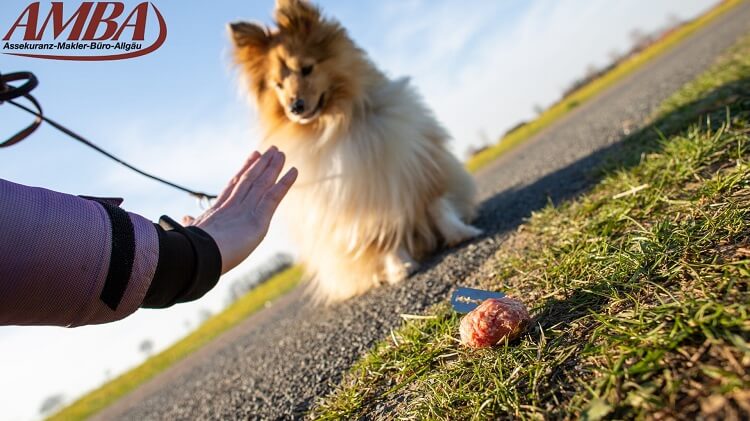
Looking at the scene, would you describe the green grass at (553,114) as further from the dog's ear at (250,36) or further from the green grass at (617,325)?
the green grass at (617,325)

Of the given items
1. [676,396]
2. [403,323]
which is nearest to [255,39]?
[403,323]

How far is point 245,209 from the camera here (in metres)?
2.71

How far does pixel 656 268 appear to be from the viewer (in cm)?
172

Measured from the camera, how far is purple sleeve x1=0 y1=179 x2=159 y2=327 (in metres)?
1.53

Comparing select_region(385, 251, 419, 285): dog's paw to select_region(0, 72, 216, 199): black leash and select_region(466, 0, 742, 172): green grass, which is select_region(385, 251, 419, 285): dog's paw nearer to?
select_region(0, 72, 216, 199): black leash

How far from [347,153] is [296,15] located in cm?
142

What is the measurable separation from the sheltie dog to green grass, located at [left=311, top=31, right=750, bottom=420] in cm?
125

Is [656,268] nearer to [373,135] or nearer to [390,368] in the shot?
[390,368]

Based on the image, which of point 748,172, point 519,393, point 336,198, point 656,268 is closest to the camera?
point 519,393

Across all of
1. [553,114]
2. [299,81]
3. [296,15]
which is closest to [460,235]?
[299,81]

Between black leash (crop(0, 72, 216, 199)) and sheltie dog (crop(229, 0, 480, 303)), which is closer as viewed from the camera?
black leash (crop(0, 72, 216, 199))

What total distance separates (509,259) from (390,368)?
1.04m

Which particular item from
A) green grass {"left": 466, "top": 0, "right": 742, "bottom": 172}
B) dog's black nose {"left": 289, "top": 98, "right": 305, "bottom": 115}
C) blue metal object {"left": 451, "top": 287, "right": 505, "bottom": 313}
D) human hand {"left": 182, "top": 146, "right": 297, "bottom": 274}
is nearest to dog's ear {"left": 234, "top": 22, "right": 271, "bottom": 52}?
dog's black nose {"left": 289, "top": 98, "right": 305, "bottom": 115}

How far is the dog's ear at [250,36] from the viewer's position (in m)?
4.45
